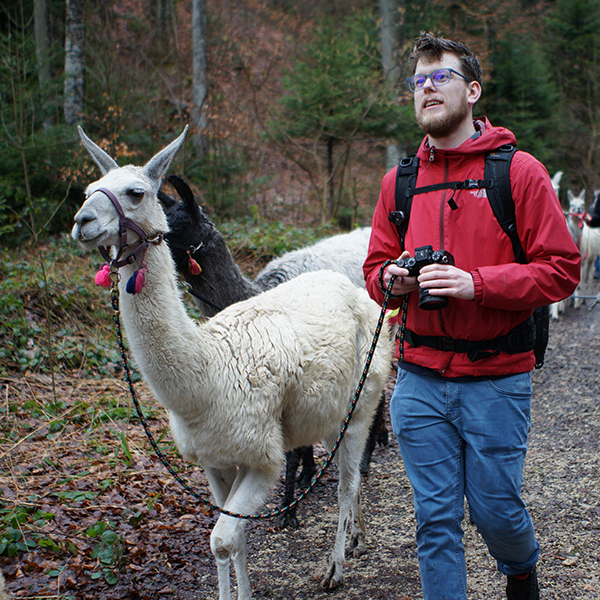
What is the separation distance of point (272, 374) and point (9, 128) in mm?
8024

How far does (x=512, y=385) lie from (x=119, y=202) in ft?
6.07

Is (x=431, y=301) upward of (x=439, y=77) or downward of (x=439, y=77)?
downward

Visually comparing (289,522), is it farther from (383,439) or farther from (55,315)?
(55,315)

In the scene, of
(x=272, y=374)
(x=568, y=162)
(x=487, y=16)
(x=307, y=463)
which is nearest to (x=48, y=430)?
(x=307, y=463)

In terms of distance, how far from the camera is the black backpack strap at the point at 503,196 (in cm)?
209

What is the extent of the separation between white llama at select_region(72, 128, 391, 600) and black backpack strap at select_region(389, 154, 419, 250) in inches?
38.8

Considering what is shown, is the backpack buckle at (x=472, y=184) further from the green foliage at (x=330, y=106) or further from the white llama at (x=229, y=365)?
the green foliage at (x=330, y=106)

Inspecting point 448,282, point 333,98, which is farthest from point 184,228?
point 333,98

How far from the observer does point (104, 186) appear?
8.10 feet

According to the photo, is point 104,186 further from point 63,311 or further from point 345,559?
point 63,311

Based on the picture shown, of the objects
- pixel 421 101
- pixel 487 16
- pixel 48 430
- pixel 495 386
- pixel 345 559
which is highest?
pixel 487 16

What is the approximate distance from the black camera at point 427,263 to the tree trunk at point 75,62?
10.1m

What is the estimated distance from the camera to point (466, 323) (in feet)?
7.02

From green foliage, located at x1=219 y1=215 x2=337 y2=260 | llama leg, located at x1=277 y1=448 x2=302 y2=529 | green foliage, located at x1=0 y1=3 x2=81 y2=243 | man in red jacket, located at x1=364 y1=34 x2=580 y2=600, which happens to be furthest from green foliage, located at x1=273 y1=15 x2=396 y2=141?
man in red jacket, located at x1=364 y1=34 x2=580 y2=600
